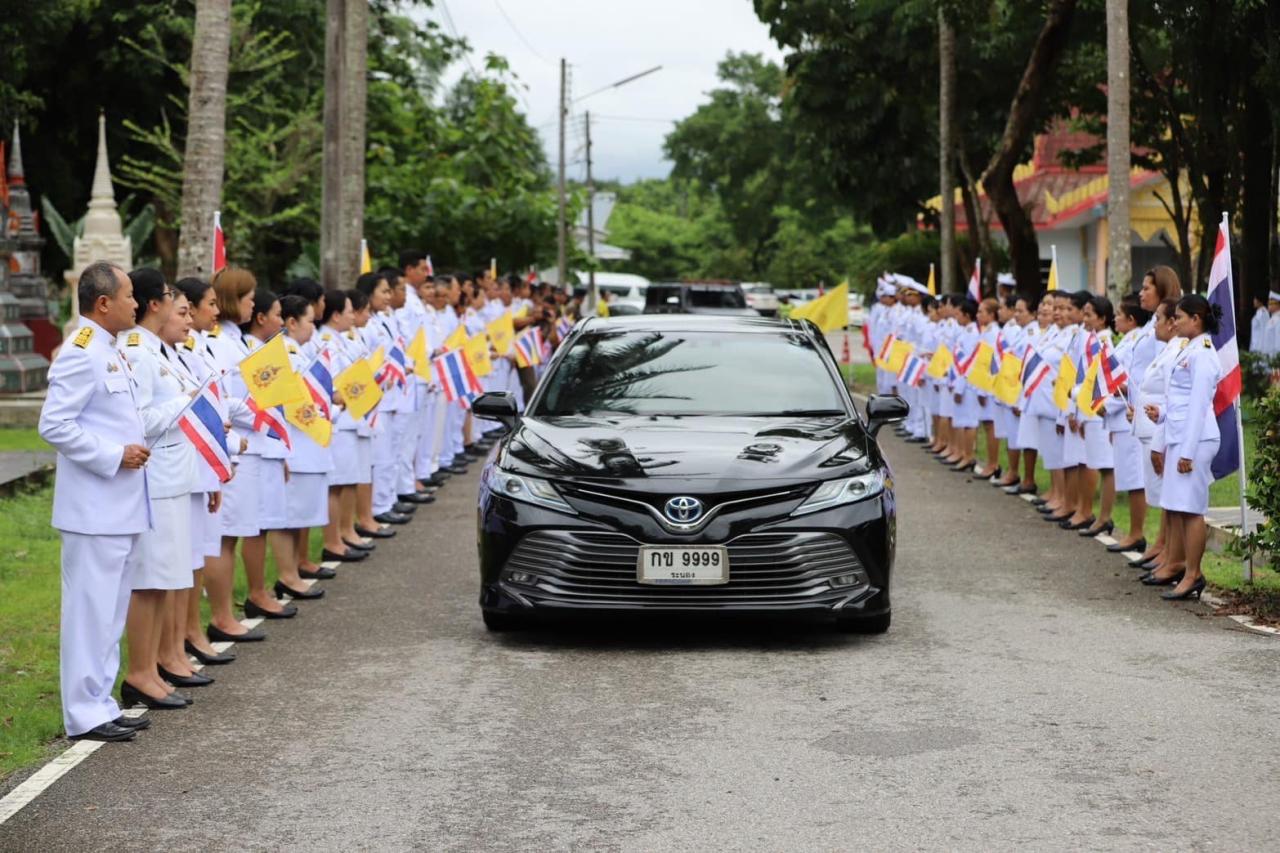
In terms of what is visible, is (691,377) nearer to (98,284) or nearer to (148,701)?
(148,701)

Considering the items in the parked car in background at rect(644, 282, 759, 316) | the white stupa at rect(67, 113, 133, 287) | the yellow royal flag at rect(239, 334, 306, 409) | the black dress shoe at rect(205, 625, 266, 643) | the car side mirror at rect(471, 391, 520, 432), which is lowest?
the black dress shoe at rect(205, 625, 266, 643)

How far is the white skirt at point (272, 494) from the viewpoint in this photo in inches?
416

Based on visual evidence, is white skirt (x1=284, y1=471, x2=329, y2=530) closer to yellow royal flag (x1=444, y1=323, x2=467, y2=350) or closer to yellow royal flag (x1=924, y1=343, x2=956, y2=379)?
yellow royal flag (x1=444, y1=323, x2=467, y2=350)

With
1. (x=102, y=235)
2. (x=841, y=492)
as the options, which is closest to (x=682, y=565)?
(x=841, y=492)

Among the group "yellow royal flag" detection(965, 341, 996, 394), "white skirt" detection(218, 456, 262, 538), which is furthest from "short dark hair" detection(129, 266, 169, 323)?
"yellow royal flag" detection(965, 341, 996, 394)

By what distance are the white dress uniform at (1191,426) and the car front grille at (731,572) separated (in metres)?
2.62

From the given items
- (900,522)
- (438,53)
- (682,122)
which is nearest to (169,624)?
(900,522)

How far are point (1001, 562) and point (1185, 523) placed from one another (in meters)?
1.81

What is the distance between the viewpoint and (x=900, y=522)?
600 inches

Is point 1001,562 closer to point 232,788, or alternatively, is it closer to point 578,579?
point 578,579

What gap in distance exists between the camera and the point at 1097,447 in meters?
14.8

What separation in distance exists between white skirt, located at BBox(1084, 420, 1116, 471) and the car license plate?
6.11 meters

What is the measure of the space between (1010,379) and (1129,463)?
12.9 ft

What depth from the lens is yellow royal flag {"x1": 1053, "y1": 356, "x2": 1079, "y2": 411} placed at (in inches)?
585
